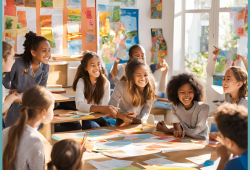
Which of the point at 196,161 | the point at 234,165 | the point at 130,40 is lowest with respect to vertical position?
the point at 196,161

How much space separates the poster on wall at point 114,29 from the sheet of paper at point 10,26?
136cm

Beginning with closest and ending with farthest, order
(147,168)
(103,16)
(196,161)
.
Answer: (147,168), (196,161), (103,16)

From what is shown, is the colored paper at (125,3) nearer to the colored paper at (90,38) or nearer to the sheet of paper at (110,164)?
the colored paper at (90,38)

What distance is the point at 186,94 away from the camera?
1.97 m

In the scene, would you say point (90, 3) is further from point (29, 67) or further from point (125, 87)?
point (125, 87)

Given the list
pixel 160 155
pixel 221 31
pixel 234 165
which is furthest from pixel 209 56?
pixel 234 165

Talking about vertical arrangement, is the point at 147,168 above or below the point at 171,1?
below

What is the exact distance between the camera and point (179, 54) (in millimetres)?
5195

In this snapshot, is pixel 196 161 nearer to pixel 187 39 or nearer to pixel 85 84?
pixel 85 84

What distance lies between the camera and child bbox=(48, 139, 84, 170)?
1.02 meters

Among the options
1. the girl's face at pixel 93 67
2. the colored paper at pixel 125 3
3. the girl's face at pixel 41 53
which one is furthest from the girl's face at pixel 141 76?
the colored paper at pixel 125 3

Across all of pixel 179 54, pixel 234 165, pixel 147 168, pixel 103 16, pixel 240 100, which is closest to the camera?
pixel 234 165

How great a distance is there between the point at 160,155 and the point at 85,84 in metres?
1.25

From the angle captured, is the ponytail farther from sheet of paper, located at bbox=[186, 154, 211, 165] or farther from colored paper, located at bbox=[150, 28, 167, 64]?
colored paper, located at bbox=[150, 28, 167, 64]
